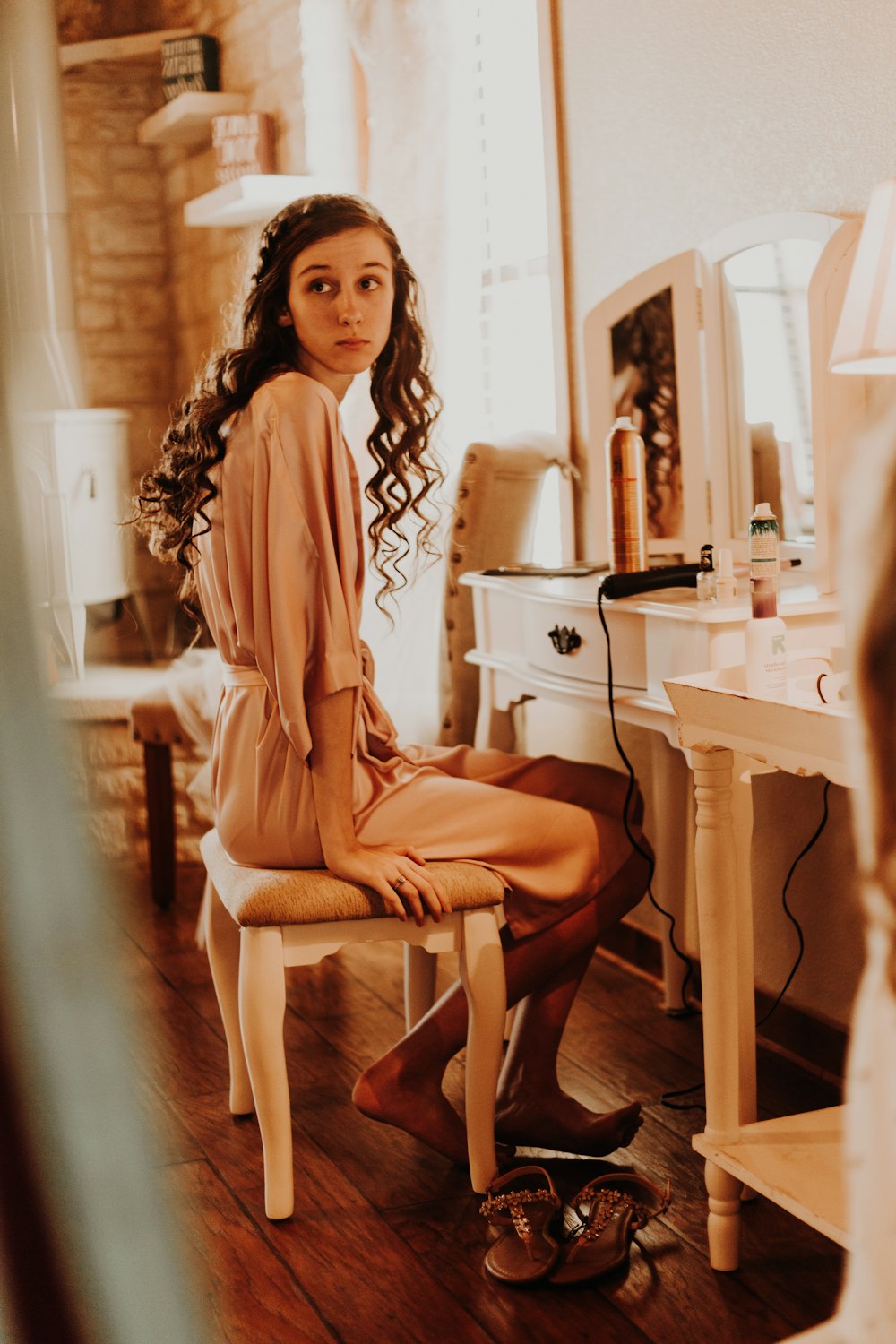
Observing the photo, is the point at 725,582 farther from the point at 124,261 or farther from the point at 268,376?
the point at 124,261

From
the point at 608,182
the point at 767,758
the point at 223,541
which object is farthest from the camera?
the point at 608,182

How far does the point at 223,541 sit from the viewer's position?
4.85 feet

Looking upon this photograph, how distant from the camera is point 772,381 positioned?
1.75 meters

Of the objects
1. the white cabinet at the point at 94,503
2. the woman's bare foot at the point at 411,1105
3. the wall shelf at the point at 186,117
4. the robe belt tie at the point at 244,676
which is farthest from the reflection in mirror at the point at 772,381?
the wall shelf at the point at 186,117

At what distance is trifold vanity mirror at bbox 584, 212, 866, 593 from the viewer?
5.29 feet

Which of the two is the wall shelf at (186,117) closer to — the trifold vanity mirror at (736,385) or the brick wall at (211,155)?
the brick wall at (211,155)

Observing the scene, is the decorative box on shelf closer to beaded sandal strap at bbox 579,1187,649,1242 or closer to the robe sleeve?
the robe sleeve

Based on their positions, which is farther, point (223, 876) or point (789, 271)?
point (789, 271)

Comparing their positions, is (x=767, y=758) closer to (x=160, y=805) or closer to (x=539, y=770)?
(x=539, y=770)

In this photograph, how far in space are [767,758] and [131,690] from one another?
4.39 feet

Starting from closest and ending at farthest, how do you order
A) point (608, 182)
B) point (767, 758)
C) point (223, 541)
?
point (767, 758), point (223, 541), point (608, 182)

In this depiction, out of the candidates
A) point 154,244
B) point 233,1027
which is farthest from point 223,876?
point 154,244

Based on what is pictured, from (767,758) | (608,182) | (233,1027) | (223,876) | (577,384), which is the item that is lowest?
(233,1027)

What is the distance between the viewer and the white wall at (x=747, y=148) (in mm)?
1576
